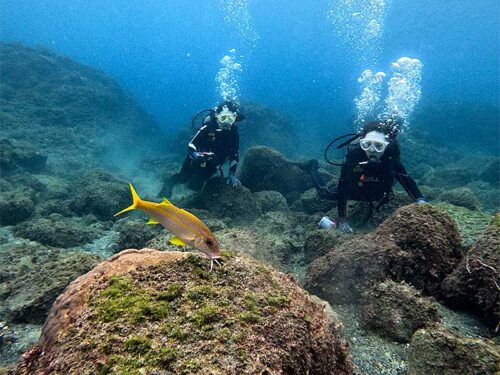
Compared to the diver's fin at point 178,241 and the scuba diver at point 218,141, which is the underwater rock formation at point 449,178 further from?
the diver's fin at point 178,241

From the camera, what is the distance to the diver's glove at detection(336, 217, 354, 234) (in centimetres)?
675

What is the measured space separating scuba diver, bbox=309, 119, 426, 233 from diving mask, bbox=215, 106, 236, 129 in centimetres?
391

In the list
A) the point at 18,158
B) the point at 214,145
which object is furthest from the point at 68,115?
the point at 214,145

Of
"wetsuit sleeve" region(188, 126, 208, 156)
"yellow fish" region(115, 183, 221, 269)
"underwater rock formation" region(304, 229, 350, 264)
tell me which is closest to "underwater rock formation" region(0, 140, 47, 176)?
"wetsuit sleeve" region(188, 126, 208, 156)

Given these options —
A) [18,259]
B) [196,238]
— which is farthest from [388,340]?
[18,259]

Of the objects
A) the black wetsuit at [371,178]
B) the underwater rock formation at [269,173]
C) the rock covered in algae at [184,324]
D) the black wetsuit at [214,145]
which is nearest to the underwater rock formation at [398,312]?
the rock covered in algae at [184,324]

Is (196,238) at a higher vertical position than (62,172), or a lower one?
lower

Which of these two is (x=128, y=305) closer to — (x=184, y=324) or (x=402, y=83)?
(x=184, y=324)

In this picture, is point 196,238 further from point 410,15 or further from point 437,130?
point 410,15

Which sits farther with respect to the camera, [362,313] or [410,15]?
[410,15]

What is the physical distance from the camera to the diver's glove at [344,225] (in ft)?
22.2

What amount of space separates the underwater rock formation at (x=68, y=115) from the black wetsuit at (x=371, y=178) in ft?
46.8

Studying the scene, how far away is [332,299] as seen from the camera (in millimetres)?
4191

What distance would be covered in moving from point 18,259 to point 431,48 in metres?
130
